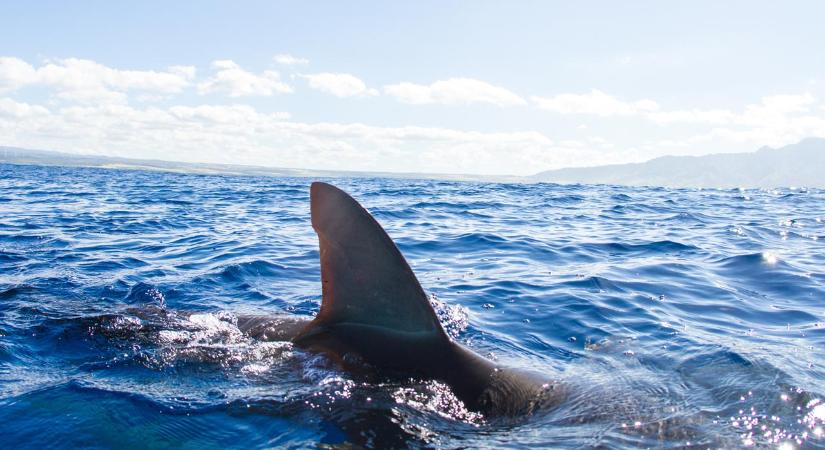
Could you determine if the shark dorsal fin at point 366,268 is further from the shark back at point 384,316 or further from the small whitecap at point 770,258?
the small whitecap at point 770,258

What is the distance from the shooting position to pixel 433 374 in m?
4.76

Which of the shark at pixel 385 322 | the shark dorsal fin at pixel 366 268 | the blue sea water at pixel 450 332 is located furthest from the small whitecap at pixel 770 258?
the shark dorsal fin at pixel 366 268

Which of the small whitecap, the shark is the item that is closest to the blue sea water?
the small whitecap

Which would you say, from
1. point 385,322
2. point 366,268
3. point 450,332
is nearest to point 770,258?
point 450,332

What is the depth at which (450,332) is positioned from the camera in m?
7.39

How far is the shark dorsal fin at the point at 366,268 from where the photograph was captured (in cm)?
466

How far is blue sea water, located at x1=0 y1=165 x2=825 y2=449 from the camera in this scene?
14.5 ft

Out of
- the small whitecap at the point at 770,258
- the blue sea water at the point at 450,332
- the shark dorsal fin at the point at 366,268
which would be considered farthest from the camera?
the small whitecap at the point at 770,258

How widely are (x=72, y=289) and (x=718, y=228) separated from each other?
16991mm

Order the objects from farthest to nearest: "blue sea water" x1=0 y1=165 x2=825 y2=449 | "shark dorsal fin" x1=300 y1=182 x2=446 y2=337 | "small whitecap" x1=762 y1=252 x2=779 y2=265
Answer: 1. "small whitecap" x1=762 y1=252 x2=779 y2=265
2. "shark dorsal fin" x1=300 y1=182 x2=446 y2=337
3. "blue sea water" x1=0 y1=165 x2=825 y2=449

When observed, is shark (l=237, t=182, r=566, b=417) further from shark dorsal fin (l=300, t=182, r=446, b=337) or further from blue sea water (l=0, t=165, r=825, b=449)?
blue sea water (l=0, t=165, r=825, b=449)

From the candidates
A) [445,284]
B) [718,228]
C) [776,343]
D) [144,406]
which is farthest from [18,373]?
[718,228]

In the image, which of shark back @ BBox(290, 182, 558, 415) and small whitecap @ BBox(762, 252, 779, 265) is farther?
small whitecap @ BBox(762, 252, 779, 265)

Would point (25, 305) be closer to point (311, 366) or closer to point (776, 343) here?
point (311, 366)
